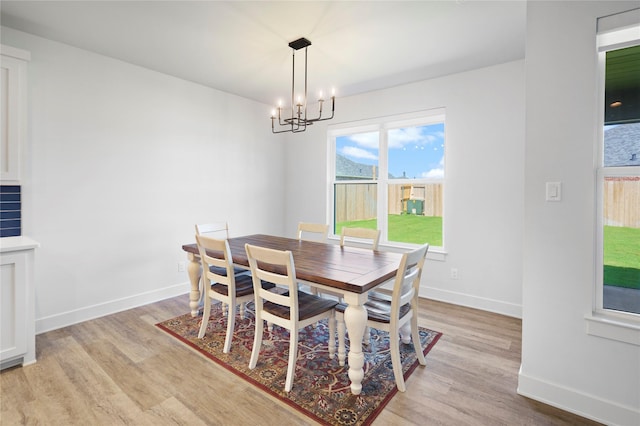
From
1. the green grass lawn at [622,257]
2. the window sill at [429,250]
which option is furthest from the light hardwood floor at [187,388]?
the window sill at [429,250]

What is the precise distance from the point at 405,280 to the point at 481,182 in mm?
2053

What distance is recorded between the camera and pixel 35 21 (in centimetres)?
244

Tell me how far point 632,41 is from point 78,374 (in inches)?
161

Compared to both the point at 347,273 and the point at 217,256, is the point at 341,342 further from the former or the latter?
the point at 217,256

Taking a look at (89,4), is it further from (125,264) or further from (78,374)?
(78,374)

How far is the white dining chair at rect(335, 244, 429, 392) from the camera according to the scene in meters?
1.87

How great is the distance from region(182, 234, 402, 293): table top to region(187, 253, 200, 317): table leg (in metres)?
0.15

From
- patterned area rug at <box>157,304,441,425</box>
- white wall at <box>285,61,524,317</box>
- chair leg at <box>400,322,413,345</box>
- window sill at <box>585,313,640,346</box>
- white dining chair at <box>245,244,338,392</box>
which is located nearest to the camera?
window sill at <box>585,313,640,346</box>

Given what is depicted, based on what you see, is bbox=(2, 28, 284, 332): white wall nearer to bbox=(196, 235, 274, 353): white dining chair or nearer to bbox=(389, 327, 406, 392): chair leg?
bbox=(196, 235, 274, 353): white dining chair

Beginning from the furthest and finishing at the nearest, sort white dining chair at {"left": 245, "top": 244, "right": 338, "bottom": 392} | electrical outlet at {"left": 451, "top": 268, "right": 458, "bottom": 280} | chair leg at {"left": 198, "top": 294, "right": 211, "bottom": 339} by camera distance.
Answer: electrical outlet at {"left": 451, "top": 268, "right": 458, "bottom": 280}
chair leg at {"left": 198, "top": 294, "right": 211, "bottom": 339}
white dining chair at {"left": 245, "top": 244, "right": 338, "bottom": 392}

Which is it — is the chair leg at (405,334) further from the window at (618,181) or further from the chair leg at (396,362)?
the window at (618,181)

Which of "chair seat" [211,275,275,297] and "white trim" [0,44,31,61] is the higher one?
"white trim" [0,44,31,61]

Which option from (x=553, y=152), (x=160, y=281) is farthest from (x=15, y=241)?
(x=553, y=152)

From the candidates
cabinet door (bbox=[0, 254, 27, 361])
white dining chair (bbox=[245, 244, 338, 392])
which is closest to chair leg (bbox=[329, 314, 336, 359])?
white dining chair (bbox=[245, 244, 338, 392])
